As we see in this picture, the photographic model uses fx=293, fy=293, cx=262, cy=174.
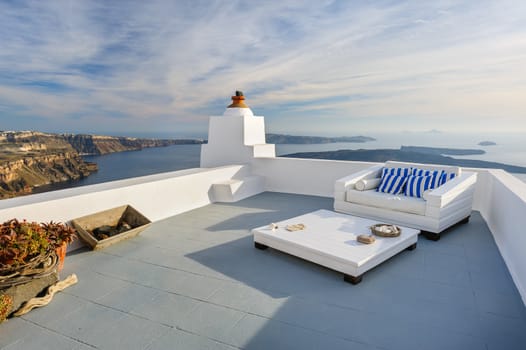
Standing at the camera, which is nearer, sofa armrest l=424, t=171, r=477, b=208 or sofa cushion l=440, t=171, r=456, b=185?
sofa armrest l=424, t=171, r=477, b=208

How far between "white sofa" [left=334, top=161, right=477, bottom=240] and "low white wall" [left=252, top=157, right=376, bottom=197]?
1.06 metres

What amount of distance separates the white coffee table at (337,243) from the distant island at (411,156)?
248cm

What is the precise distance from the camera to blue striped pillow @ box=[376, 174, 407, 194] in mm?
4238

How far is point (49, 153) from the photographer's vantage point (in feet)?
42.0

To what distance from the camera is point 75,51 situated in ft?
43.0

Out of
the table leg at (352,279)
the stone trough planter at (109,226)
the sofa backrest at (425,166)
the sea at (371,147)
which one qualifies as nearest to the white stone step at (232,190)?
the sea at (371,147)

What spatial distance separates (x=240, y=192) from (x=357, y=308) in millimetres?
3737

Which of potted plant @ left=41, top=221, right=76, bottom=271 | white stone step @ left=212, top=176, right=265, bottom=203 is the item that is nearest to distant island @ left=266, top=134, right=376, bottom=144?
white stone step @ left=212, top=176, right=265, bottom=203

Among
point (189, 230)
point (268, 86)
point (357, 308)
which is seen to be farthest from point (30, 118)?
point (357, 308)

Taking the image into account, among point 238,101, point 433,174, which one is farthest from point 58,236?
point 238,101

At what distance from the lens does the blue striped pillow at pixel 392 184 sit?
167 inches

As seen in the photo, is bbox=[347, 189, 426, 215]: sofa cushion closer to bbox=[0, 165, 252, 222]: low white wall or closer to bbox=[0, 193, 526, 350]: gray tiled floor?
bbox=[0, 193, 526, 350]: gray tiled floor

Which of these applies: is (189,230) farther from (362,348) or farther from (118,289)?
(362,348)

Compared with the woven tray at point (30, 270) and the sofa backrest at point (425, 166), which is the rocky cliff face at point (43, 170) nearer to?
the woven tray at point (30, 270)
